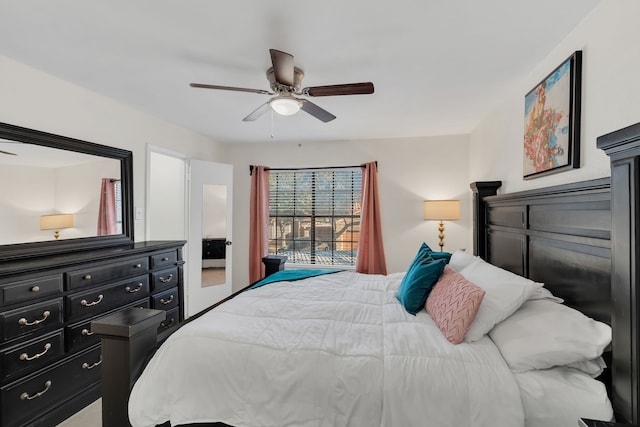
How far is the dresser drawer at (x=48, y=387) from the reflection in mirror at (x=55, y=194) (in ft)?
3.08

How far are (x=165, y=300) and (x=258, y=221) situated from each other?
1796 mm

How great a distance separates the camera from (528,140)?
2.09 metres

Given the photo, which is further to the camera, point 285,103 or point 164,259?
point 164,259

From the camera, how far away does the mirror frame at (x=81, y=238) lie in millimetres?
1948

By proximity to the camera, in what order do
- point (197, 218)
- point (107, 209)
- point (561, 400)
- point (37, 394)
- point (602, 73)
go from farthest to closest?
1. point (197, 218)
2. point (107, 209)
3. point (37, 394)
4. point (602, 73)
5. point (561, 400)

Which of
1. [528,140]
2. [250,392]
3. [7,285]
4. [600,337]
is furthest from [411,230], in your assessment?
[7,285]

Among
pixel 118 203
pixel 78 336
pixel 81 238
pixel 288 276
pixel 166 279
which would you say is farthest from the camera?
pixel 166 279

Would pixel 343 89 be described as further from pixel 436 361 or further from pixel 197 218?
pixel 197 218

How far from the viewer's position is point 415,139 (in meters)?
3.92

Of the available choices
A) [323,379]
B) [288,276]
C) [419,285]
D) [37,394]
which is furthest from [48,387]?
[419,285]

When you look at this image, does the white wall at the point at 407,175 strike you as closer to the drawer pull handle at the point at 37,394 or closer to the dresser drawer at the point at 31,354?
Answer: the dresser drawer at the point at 31,354

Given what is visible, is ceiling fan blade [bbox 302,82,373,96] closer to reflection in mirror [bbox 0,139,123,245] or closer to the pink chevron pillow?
the pink chevron pillow

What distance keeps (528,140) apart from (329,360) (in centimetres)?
216

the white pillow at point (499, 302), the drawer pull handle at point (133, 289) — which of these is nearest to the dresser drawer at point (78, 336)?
the drawer pull handle at point (133, 289)
